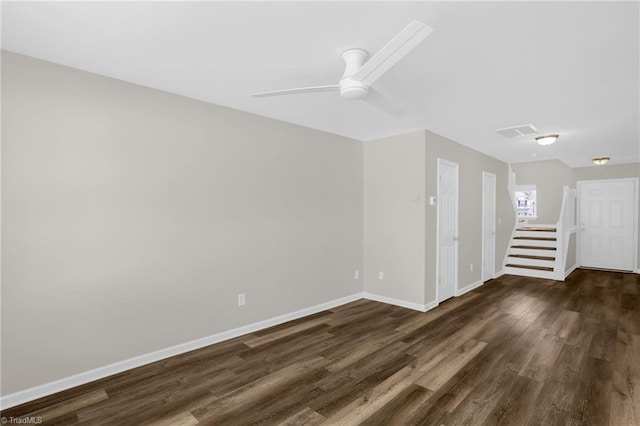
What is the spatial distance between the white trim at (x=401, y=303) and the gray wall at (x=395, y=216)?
0.05 metres

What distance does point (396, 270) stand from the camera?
15.5 feet

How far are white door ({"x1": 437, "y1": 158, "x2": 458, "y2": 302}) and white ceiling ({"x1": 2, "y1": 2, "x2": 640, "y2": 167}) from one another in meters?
1.39

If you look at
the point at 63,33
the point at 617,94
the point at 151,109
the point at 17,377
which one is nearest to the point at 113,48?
the point at 63,33

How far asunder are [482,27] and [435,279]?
11.5ft

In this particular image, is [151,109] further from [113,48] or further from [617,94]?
[617,94]

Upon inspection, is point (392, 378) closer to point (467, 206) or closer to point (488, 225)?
point (467, 206)

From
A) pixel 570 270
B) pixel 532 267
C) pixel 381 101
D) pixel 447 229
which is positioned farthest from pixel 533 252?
pixel 381 101

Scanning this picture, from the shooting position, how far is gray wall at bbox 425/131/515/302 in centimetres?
451

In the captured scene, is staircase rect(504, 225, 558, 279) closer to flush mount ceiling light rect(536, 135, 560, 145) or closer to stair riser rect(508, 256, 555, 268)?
stair riser rect(508, 256, 555, 268)

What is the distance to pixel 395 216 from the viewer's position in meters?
4.74

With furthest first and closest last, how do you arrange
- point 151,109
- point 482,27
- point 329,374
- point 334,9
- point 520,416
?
1. point 151,109
2. point 329,374
3. point 520,416
4. point 482,27
5. point 334,9

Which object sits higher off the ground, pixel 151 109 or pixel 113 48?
pixel 113 48

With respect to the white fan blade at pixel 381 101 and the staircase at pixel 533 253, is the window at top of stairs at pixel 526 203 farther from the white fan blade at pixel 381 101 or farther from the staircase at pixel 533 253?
the white fan blade at pixel 381 101

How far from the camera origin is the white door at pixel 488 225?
6.02m
